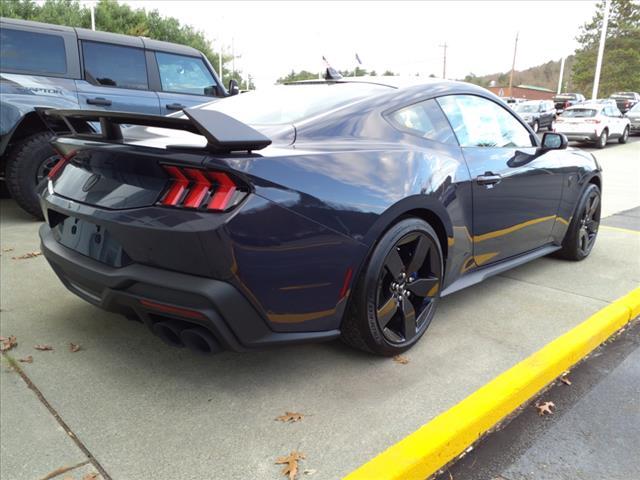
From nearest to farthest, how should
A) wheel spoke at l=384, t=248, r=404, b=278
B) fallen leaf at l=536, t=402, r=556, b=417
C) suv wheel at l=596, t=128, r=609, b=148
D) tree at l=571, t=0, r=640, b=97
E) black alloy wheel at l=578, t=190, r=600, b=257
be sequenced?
fallen leaf at l=536, t=402, r=556, b=417 → wheel spoke at l=384, t=248, r=404, b=278 → black alloy wheel at l=578, t=190, r=600, b=257 → suv wheel at l=596, t=128, r=609, b=148 → tree at l=571, t=0, r=640, b=97

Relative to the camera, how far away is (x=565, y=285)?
165 inches

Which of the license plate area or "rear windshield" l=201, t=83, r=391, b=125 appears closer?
the license plate area


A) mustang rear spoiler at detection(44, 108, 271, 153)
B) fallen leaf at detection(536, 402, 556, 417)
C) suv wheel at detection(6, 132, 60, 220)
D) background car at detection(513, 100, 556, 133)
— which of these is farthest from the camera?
background car at detection(513, 100, 556, 133)

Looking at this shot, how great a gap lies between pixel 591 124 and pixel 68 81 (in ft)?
58.7

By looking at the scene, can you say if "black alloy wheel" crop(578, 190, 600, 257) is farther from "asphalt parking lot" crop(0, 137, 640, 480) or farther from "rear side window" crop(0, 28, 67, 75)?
"rear side window" crop(0, 28, 67, 75)

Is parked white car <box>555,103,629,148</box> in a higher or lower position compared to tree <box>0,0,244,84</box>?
lower

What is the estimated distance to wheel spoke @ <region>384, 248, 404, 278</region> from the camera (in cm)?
266

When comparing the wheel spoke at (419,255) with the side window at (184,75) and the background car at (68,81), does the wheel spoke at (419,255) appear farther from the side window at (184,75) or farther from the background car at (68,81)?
the side window at (184,75)

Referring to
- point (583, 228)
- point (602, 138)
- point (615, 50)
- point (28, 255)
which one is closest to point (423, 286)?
point (583, 228)

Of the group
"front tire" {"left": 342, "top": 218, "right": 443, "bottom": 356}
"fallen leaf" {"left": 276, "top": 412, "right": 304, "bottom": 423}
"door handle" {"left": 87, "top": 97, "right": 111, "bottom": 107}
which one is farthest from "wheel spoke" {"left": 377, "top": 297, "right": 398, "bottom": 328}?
"door handle" {"left": 87, "top": 97, "right": 111, "bottom": 107}

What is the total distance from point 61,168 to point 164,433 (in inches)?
57.6

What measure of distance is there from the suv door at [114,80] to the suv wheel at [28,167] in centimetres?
73

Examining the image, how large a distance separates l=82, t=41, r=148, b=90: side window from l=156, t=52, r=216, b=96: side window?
259mm

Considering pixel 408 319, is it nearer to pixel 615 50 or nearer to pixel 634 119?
pixel 634 119
